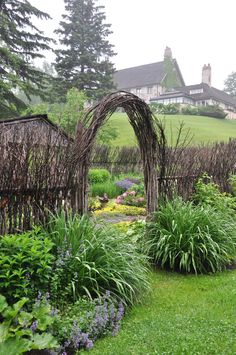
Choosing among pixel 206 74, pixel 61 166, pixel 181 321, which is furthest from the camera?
pixel 206 74

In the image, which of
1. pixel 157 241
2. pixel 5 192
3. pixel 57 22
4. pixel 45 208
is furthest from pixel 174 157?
pixel 57 22

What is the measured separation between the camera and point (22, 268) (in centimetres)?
277

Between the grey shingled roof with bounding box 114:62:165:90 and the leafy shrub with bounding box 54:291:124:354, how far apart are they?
49.9m

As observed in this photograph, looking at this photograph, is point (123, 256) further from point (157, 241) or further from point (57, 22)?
point (57, 22)

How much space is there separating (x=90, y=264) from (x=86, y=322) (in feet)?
2.14

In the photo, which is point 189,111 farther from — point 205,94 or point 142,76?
point 142,76

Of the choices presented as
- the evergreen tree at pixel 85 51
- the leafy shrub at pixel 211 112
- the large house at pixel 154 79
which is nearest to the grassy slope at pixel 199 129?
the leafy shrub at pixel 211 112

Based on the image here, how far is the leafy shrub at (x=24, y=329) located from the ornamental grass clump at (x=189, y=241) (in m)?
2.26

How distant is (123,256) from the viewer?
361 cm

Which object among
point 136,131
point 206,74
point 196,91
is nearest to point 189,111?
point 196,91

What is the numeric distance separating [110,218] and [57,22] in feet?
88.2

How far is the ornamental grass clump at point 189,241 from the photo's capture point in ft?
14.6

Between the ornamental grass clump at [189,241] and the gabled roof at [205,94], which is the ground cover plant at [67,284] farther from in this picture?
the gabled roof at [205,94]

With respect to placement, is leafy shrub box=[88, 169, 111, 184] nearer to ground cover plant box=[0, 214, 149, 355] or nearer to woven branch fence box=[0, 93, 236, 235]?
woven branch fence box=[0, 93, 236, 235]
